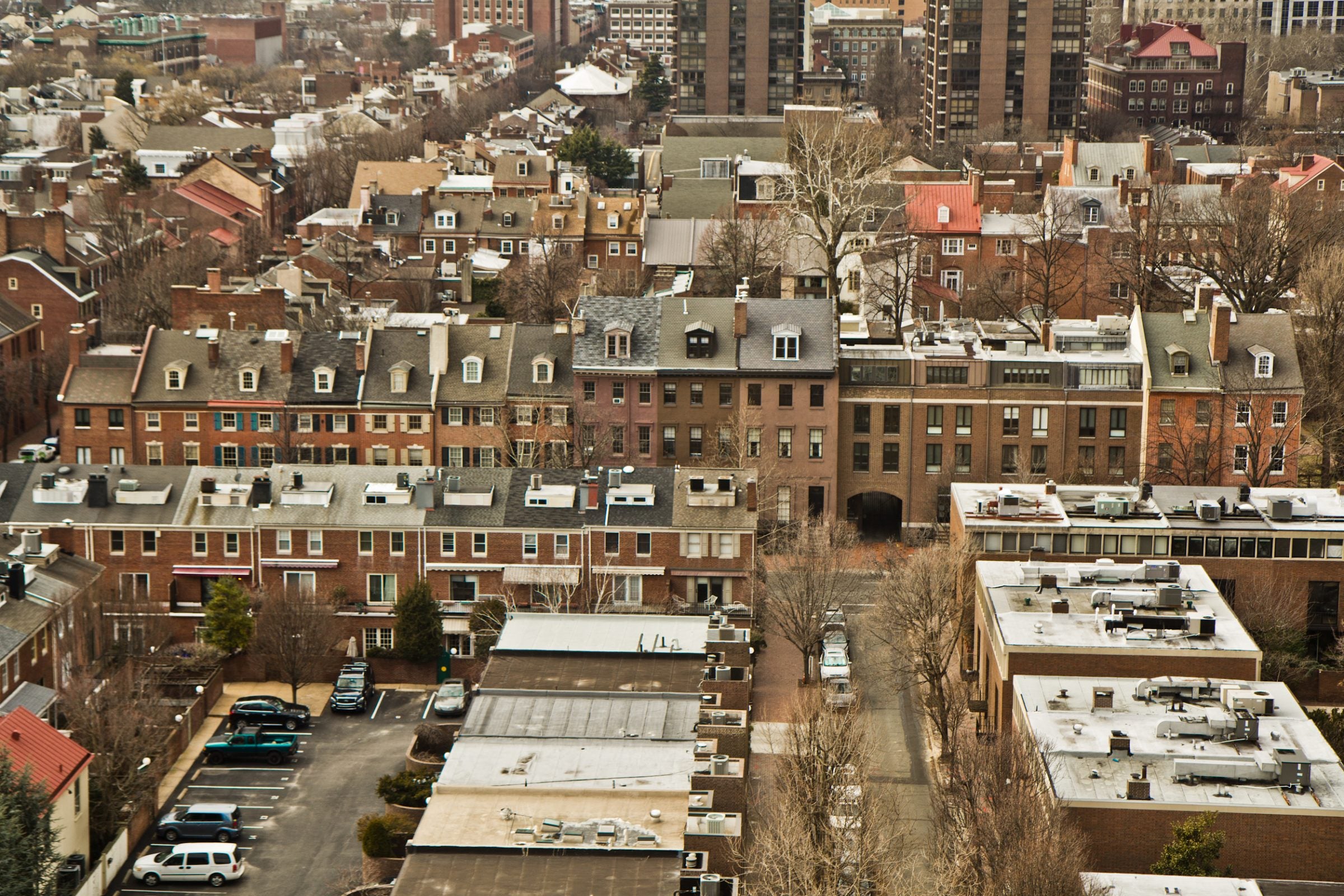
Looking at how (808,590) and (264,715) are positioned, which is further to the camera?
(808,590)

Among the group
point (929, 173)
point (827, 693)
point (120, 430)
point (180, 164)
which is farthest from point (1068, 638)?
point (180, 164)

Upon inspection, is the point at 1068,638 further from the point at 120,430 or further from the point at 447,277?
the point at 447,277

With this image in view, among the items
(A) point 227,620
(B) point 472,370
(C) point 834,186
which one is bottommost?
(A) point 227,620

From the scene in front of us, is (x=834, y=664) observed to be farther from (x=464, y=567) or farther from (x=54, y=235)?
(x=54, y=235)

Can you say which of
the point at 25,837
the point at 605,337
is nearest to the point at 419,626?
the point at 605,337

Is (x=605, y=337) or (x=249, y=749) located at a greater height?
(x=605, y=337)

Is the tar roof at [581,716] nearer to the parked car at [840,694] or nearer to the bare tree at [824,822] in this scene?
the bare tree at [824,822]

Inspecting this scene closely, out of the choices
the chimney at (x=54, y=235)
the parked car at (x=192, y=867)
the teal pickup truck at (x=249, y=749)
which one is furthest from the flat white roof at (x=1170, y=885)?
the chimney at (x=54, y=235)
